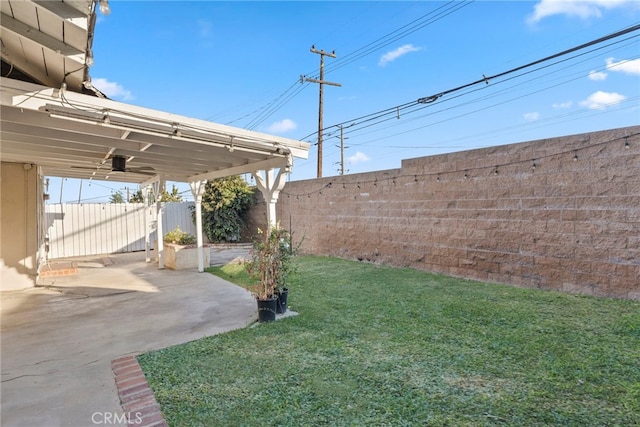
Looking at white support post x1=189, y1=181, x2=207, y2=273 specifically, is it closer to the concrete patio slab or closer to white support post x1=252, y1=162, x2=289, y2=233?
the concrete patio slab

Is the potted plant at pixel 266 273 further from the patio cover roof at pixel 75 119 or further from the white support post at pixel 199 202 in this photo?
the white support post at pixel 199 202

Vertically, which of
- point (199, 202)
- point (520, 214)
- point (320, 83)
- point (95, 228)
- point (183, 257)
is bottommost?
point (183, 257)

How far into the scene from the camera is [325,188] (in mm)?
10008

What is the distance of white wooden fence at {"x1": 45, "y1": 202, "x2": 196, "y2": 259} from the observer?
424 inches

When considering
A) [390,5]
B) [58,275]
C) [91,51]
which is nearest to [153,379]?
Result: [91,51]

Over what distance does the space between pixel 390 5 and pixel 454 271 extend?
734cm

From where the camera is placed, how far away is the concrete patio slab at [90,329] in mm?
2445

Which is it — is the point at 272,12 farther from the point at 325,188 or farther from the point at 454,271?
the point at 454,271

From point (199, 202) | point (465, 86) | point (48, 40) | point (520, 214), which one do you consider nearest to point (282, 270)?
point (48, 40)

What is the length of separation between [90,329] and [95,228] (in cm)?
896

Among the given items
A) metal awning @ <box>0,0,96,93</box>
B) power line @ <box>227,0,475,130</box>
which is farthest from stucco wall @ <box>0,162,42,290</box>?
power line @ <box>227,0,475,130</box>

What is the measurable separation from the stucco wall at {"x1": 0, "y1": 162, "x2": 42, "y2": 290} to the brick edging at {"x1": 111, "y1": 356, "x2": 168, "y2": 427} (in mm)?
5008

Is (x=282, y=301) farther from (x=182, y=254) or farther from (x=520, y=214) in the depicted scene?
(x=182, y=254)

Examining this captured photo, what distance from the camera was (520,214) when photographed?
18.5ft
